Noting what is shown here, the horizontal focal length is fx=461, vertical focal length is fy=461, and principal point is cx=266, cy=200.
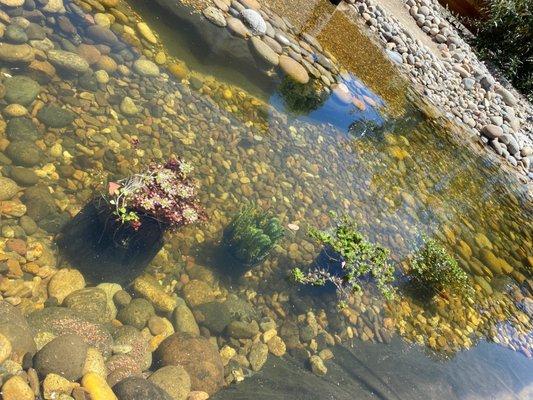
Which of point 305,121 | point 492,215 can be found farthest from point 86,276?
point 492,215

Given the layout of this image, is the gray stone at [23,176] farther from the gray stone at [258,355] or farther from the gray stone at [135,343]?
the gray stone at [258,355]

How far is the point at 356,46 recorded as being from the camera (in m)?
9.35

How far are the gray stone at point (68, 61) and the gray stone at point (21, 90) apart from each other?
470mm

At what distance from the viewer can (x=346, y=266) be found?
15.4 feet

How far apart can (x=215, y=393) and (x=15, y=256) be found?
1846 millimetres

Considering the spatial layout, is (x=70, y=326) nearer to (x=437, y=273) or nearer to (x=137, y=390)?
(x=137, y=390)

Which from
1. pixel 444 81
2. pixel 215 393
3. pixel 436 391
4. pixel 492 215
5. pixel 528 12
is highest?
pixel 528 12

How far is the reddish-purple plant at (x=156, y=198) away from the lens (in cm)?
361

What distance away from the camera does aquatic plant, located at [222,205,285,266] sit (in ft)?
14.0

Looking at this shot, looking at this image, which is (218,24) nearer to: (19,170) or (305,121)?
(305,121)

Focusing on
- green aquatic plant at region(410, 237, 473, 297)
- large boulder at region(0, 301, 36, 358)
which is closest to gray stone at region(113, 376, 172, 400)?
large boulder at region(0, 301, 36, 358)

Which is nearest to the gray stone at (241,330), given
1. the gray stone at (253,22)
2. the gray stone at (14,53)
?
the gray stone at (14,53)

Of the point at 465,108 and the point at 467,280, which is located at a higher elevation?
the point at 465,108

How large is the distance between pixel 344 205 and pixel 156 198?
9.30 feet
